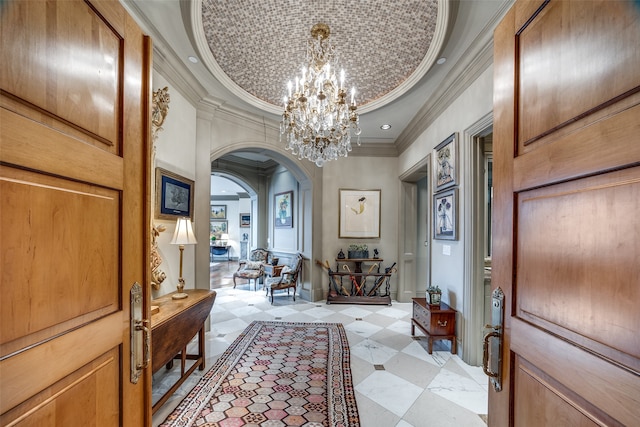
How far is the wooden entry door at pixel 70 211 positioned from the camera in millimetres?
632

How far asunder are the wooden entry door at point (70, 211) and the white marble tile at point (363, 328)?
2.85 meters

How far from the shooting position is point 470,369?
2646 millimetres

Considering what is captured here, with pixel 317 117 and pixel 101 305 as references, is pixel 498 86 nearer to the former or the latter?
pixel 101 305

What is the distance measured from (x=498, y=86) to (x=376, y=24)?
169cm

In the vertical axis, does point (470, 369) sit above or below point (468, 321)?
below

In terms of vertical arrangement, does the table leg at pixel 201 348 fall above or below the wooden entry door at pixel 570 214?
below

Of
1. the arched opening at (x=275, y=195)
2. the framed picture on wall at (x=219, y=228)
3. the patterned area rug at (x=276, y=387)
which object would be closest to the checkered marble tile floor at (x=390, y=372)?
the patterned area rug at (x=276, y=387)

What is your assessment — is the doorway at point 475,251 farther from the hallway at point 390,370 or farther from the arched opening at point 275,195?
the arched opening at point 275,195

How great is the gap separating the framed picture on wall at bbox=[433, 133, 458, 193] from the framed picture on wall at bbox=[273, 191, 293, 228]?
3.40 meters

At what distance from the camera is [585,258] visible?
731 mm

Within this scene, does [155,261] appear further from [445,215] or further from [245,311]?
[445,215]

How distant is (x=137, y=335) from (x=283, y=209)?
543cm

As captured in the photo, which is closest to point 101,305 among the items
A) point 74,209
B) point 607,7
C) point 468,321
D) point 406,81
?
point 74,209

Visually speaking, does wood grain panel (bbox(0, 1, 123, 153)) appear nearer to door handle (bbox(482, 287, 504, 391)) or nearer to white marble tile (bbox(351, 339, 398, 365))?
door handle (bbox(482, 287, 504, 391))
